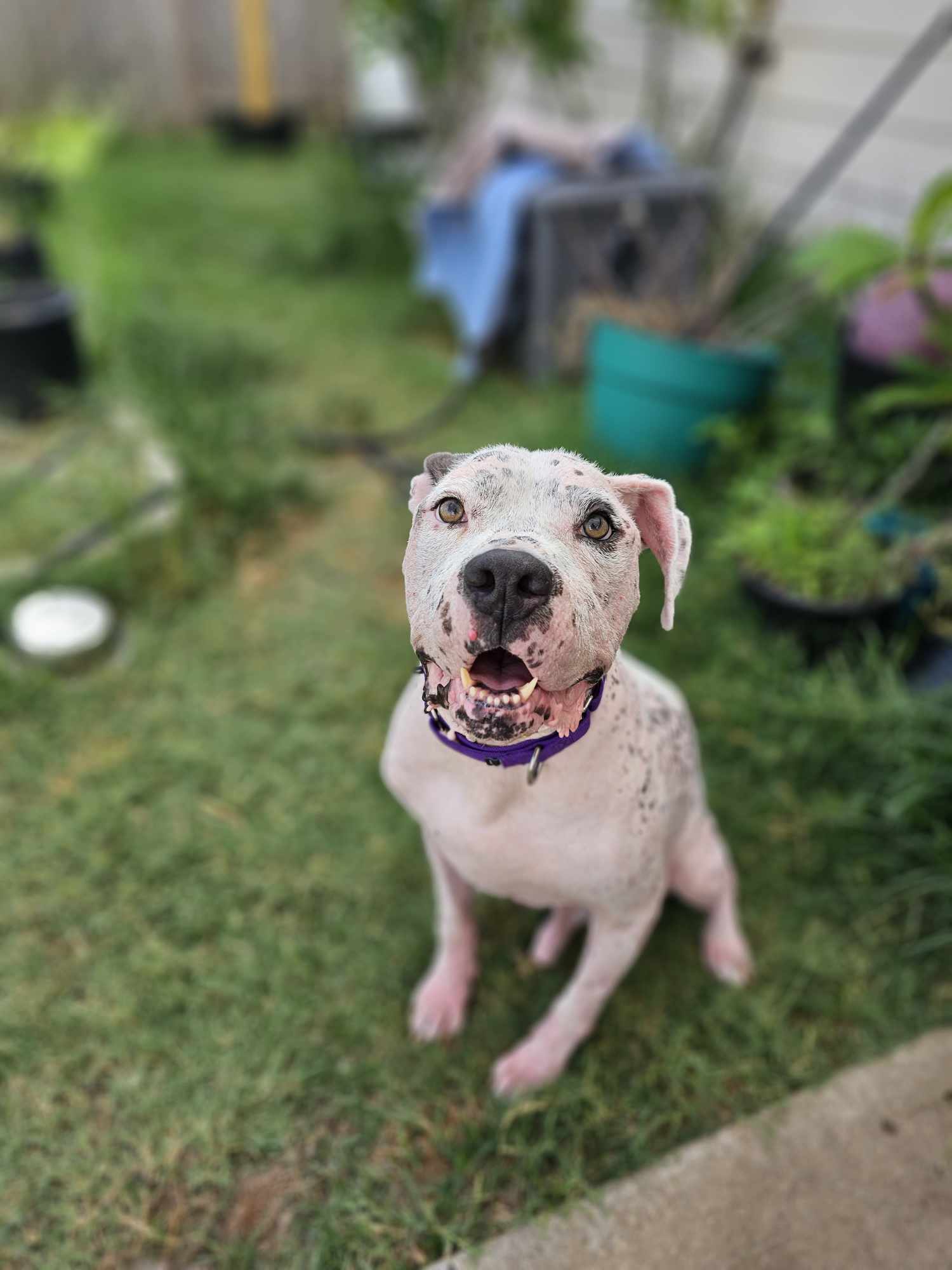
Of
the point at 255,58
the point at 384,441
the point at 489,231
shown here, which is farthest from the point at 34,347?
the point at 255,58

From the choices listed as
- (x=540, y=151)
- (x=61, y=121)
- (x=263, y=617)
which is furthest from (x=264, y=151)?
(x=263, y=617)

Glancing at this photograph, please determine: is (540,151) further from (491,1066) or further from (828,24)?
(491,1066)

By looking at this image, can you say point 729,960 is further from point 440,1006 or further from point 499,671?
point 499,671

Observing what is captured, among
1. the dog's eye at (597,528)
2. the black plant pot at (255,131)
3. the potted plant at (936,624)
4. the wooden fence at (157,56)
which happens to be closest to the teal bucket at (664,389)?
the potted plant at (936,624)

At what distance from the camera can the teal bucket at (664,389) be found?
349 cm

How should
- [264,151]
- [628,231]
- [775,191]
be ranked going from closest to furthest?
[628,231]
[775,191]
[264,151]

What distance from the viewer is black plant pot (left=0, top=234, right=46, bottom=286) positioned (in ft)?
→ 15.5

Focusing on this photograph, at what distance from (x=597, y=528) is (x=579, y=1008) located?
41.4 inches

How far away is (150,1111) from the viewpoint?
5.99ft

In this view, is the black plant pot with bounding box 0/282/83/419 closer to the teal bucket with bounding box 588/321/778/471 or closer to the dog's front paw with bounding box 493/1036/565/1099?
the teal bucket with bounding box 588/321/778/471

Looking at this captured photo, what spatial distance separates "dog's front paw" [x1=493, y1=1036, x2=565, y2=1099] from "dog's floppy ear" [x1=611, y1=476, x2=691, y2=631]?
40.5 inches

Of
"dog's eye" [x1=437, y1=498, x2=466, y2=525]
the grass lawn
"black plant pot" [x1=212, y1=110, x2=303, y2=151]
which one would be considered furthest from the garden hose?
"black plant pot" [x1=212, y1=110, x2=303, y2=151]

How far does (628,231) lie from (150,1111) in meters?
4.37

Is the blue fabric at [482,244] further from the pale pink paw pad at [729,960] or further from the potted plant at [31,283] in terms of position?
the pale pink paw pad at [729,960]
